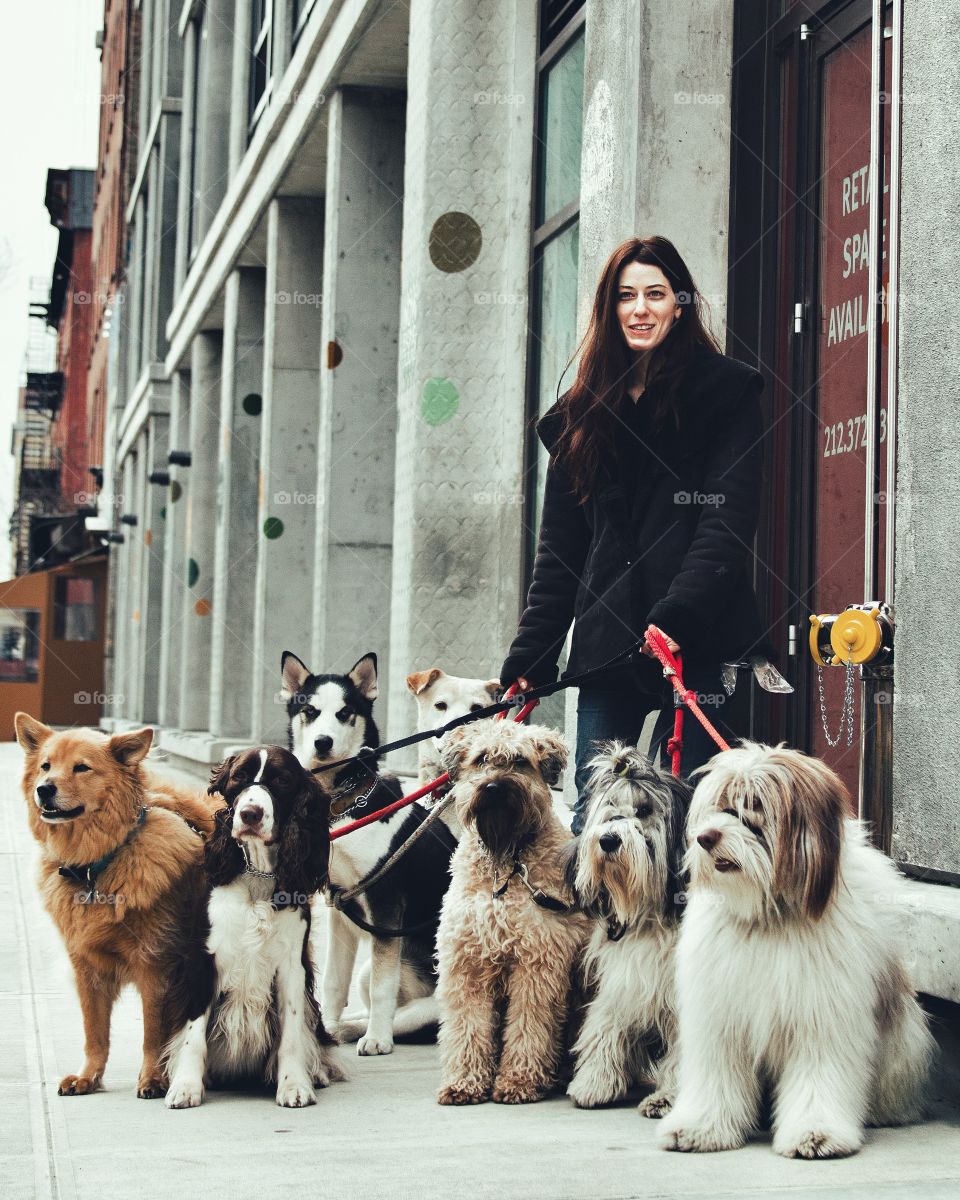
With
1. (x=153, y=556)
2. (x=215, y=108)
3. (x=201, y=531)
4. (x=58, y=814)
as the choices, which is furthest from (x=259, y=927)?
(x=153, y=556)

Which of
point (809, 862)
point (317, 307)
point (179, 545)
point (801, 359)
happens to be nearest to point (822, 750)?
point (801, 359)

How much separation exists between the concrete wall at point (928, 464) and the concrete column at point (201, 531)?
1702cm

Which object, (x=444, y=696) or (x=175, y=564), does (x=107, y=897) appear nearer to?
(x=444, y=696)

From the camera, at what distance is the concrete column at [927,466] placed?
459 cm

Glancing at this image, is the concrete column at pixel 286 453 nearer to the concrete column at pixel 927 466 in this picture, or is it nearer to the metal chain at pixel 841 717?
the metal chain at pixel 841 717

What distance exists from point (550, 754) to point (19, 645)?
32359 millimetres

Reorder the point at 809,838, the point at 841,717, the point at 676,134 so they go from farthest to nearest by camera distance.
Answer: the point at 676,134 → the point at 841,717 → the point at 809,838

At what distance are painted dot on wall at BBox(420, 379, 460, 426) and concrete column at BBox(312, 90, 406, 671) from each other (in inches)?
114

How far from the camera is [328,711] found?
5.85 metres

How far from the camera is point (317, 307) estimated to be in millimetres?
14875

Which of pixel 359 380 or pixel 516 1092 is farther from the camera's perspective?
pixel 359 380

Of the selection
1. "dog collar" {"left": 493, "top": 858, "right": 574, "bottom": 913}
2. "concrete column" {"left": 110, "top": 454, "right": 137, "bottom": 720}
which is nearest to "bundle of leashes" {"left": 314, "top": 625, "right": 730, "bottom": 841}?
"dog collar" {"left": 493, "top": 858, "right": 574, "bottom": 913}

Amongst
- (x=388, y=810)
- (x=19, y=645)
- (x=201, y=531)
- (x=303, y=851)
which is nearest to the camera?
(x=303, y=851)

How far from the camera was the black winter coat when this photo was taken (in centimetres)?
453
